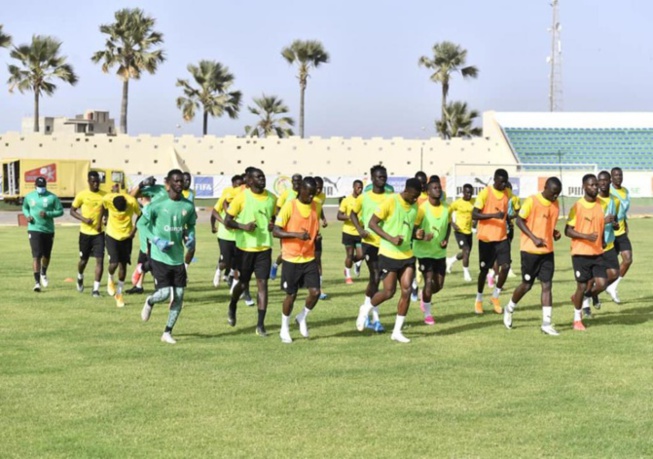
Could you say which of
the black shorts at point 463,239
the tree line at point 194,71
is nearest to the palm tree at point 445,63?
the tree line at point 194,71

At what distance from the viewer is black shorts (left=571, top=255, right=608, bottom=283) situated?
12.6 meters

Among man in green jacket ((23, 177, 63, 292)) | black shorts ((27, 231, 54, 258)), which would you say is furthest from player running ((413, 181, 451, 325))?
black shorts ((27, 231, 54, 258))

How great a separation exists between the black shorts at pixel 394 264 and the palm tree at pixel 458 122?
69982 millimetres

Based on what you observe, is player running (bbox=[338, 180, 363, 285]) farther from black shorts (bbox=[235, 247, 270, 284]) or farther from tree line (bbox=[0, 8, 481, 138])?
tree line (bbox=[0, 8, 481, 138])

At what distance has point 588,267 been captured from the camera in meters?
12.7

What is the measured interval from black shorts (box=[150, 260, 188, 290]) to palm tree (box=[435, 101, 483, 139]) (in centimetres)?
7053

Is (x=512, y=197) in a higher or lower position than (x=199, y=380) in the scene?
higher

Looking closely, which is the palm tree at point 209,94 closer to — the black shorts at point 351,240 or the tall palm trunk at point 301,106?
the tall palm trunk at point 301,106

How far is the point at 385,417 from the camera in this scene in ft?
25.4

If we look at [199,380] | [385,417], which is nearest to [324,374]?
[199,380]

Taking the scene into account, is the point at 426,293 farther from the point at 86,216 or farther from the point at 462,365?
the point at 86,216

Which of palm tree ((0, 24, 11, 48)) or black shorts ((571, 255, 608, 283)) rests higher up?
palm tree ((0, 24, 11, 48))

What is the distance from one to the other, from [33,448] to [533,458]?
348 cm

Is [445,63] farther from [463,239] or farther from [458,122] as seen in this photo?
[463,239]
